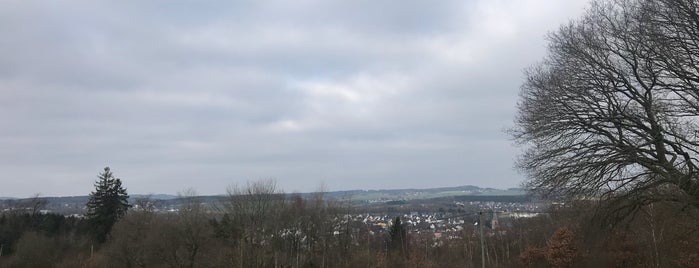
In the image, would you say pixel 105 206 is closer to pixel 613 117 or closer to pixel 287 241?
pixel 287 241

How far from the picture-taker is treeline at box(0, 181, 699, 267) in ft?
163

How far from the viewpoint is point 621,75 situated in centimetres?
1448

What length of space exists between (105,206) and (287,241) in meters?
27.2

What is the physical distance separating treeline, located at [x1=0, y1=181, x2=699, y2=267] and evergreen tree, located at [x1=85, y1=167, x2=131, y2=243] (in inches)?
55.2

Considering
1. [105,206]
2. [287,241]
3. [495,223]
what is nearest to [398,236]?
[495,223]

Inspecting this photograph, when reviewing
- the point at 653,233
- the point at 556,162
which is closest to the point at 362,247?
the point at 653,233

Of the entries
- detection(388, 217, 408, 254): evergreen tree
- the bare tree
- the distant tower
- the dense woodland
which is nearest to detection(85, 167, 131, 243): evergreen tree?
the dense woodland

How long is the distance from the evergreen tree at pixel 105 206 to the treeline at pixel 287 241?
140cm

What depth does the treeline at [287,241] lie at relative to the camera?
4959 cm

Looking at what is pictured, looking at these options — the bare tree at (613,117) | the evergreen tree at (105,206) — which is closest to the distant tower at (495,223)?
the evergreen tree at (105,206)

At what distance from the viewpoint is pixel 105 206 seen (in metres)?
73.2

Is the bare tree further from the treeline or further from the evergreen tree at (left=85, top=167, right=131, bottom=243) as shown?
the evergreen tree at (left=85, top=167, right=131, bottom=243)

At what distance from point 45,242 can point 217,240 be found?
2488cm

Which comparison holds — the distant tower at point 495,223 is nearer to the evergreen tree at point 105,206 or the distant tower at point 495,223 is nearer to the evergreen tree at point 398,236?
the evergreen tree at point 398,236
